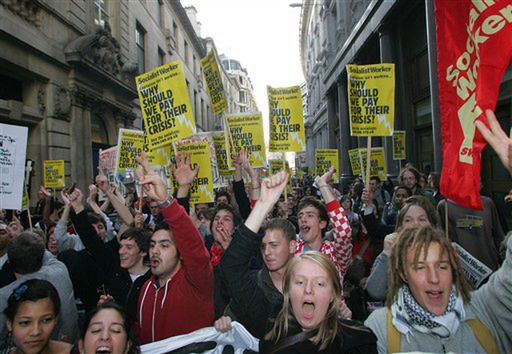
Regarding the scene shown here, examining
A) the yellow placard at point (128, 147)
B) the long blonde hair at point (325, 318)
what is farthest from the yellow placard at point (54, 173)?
the long blonde hair at point (325, 318)

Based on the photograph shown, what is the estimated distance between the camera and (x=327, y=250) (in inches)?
138

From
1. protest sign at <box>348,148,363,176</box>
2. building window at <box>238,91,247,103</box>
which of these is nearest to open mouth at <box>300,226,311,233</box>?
protest sign at <box>348,148,363,176</box>

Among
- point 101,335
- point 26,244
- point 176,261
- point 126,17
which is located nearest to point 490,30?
point 176,261

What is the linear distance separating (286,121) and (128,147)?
2.91 m

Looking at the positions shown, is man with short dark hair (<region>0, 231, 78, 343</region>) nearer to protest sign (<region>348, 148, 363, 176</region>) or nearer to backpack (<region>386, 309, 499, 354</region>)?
backpack (<region>386, 309, 499, 354</region>)

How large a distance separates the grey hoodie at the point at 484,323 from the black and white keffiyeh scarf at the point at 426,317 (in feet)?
0.11

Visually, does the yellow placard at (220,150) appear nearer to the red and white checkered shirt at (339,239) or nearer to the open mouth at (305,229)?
the open mouth at (305,229)

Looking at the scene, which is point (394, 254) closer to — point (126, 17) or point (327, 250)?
point (327, 250)

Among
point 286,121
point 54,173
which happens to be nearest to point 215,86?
point 286,121

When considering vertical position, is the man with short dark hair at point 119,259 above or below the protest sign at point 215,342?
above

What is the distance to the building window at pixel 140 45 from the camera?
20.2m

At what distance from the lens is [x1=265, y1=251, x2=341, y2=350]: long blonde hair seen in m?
1.81

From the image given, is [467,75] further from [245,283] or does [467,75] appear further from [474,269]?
[245,283]

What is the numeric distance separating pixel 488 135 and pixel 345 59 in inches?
701
